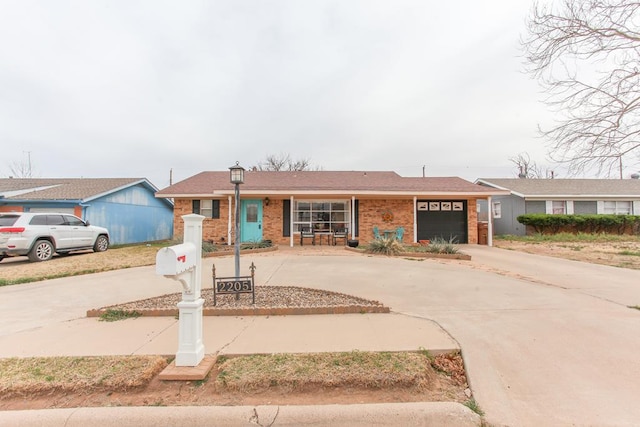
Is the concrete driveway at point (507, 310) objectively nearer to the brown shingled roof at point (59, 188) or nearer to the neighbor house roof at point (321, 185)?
the neighbor house roof at point (321, 185)

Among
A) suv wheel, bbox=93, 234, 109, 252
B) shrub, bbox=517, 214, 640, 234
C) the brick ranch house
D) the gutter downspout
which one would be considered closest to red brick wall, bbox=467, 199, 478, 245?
the brick ranch house

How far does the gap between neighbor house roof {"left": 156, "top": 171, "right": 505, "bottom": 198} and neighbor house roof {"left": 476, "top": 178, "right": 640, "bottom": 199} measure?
287 inches

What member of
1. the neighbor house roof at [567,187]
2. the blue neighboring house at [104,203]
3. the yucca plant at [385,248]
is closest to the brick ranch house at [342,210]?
the yucca plant at [385,248]

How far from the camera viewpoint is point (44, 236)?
1060 centimetres

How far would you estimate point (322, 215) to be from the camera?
15133 millimetres

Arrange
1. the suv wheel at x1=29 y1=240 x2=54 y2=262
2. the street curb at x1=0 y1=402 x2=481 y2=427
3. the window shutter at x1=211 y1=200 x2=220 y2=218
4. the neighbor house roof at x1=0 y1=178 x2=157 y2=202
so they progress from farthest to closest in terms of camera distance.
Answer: the neighbor house roof at x1=0 y1=178 x2=157 y2=202, the window shutter at x1=211 y1=200 x2=220 y2=218, the suv wheel at x1=29 y1=240 x2=54 y2=262, the street curb at x1=0 y1=402 x2=481 y2=427

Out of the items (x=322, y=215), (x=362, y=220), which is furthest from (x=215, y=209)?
(x=362, y=220)

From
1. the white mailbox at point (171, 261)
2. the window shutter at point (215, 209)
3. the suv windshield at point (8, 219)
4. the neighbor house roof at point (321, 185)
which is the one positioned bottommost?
the white mailbox at point (171, 261)

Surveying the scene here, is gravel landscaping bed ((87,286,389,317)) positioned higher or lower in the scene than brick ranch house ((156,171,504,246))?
lower

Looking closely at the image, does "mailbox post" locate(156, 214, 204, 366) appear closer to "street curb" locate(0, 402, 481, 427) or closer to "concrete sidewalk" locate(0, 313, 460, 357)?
"concrete sidewalk" locate(0, 313, 460, 357)

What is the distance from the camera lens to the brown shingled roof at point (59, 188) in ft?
50.8

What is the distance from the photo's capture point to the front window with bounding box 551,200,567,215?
67.8 ft

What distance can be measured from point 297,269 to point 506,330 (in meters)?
5.28

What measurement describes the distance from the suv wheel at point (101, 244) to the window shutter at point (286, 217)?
295 inches
